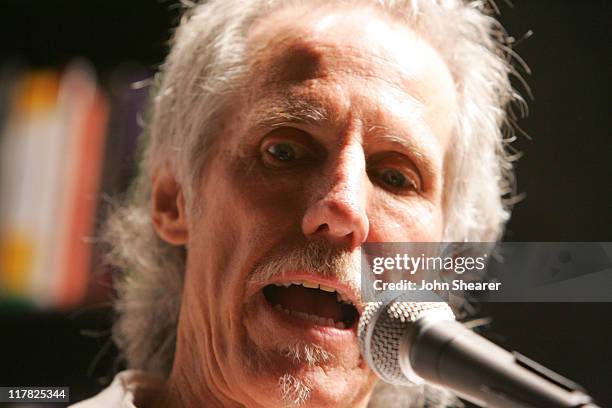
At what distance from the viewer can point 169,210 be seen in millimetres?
1576

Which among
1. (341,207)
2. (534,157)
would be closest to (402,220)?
(341,207)

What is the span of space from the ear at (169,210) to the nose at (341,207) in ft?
1.39

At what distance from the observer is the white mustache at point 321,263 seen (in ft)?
3.92

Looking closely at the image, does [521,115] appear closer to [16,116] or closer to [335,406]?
[335,406]

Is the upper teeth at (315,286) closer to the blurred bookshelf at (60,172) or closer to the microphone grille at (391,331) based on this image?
the microphone grille at (391,331)

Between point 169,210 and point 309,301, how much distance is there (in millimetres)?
471

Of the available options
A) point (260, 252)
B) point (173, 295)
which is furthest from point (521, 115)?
point (173, 295)

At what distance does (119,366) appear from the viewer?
6.15 feet

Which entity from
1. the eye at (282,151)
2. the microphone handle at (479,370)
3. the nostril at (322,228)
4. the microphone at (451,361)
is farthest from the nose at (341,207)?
the microphone handle at (479,370)

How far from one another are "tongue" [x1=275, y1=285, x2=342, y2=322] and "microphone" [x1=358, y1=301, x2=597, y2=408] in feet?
1.04

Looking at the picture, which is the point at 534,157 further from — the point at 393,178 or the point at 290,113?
the point at 290,113

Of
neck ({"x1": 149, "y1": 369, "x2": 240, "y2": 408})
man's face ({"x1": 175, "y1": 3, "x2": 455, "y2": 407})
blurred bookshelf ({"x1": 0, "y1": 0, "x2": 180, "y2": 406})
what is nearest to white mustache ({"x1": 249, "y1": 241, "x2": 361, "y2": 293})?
man's face ({"x1": 175, "y1": 3, "x2": 455, "y2": 407})

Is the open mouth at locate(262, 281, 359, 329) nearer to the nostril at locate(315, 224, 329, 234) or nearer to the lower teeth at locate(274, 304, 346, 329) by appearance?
the lower teeth at locate(274, 304, 346, 329)

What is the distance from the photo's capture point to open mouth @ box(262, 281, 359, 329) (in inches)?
49.9
